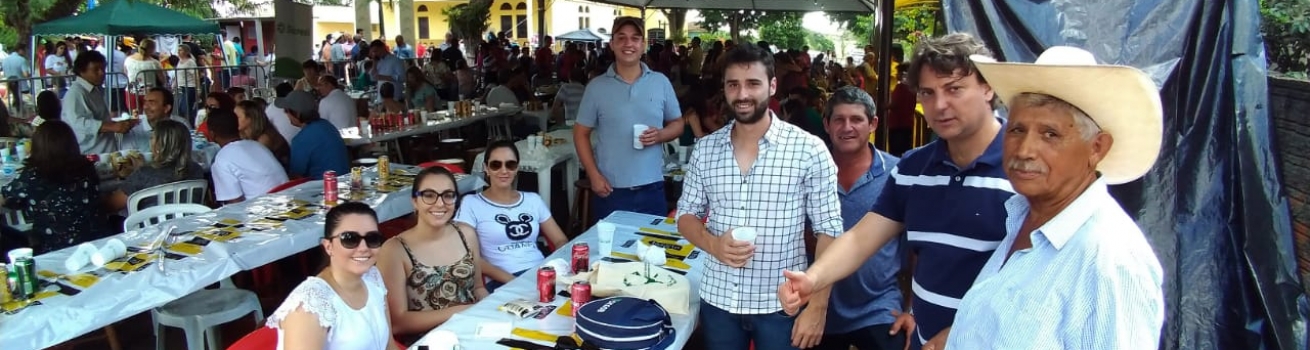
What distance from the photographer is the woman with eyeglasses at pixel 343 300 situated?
2.40 m

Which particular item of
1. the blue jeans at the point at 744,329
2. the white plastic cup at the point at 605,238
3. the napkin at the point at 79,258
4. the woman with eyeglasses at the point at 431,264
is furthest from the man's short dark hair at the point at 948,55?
the napkin at the point at 79,258

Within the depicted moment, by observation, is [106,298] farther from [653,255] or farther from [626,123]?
[626,123]

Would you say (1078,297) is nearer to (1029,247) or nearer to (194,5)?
(1029,247)

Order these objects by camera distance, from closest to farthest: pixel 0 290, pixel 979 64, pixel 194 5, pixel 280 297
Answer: pixel 979 64
pixel 0 290
pixel 280 297
pixel 194 5

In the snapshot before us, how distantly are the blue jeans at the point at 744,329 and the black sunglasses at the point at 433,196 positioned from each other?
124cm

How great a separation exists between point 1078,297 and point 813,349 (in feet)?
5.61

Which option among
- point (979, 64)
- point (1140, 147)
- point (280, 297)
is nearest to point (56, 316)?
point (280, 297)

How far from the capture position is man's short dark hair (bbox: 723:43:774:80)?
246 cm

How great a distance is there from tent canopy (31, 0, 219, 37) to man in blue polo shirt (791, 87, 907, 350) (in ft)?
34.2

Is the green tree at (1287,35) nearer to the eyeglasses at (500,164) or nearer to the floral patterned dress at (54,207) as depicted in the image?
the eyeglasses at (500,164)

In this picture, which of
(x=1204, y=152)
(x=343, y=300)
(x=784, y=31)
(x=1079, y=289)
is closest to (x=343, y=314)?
(x=343, y=300)

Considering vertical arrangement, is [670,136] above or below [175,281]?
above

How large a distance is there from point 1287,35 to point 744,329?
2.15 m

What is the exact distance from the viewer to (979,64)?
1.70m
